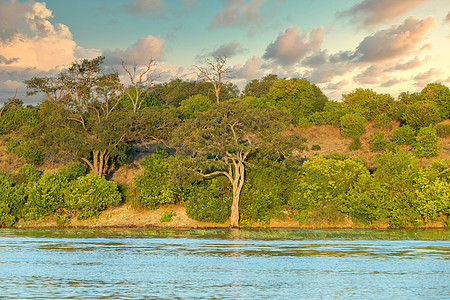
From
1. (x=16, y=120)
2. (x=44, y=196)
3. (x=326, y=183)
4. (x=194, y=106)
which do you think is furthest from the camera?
(x=194, y=106)

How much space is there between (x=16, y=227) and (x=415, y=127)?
58.6 meters

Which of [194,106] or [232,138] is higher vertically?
[194,106]

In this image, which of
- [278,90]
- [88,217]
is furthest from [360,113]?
[88,217]

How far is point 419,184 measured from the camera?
5150 cm

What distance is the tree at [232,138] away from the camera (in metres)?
53.6

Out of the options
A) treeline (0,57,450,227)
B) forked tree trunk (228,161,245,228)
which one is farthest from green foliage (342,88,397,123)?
forked tree trunk (228,161,245,228)

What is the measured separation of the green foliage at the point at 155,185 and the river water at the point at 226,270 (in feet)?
69.7

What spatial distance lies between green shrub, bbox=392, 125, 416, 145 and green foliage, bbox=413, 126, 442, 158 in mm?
4337

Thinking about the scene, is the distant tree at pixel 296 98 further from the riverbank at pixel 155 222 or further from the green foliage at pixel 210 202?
the green foliage at pixel 210 202

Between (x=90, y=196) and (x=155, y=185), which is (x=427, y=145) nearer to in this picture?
(x=155, y=185)

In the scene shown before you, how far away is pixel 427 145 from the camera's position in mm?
72125

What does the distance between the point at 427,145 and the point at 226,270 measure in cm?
5611

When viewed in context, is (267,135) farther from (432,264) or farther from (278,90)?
(278,90)

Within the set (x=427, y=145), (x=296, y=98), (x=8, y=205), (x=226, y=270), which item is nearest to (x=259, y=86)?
(x=296, y=98)
